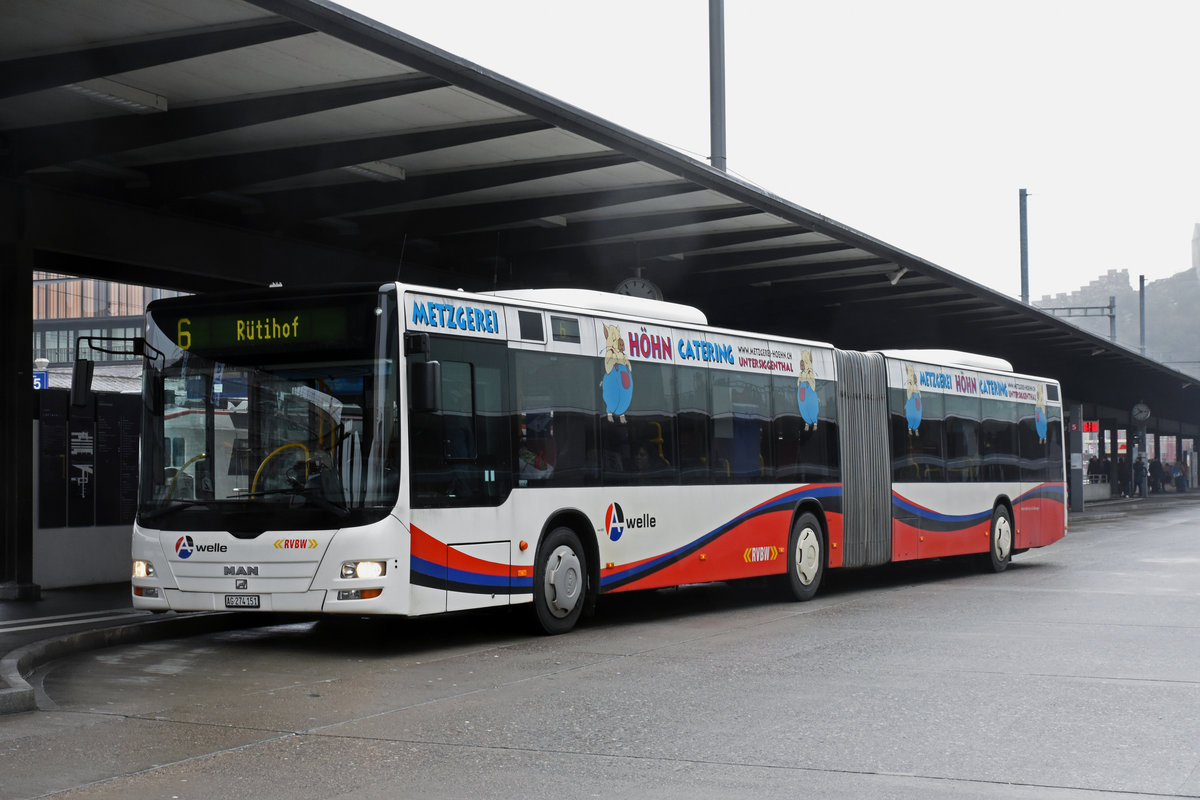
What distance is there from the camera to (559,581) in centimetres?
1262

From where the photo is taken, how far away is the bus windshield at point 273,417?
36.0 ft

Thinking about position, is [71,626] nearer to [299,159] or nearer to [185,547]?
[185,547]

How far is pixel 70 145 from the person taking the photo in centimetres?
1362

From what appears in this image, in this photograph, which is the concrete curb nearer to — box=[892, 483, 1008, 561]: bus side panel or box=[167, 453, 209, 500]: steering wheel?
box=[167, 453, 209, 500]: steering wheel

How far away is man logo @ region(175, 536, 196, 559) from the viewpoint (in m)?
11.3

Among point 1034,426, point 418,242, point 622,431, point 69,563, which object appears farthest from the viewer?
point 1034,426

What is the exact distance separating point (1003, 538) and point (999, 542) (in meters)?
0.19

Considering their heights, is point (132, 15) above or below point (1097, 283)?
below

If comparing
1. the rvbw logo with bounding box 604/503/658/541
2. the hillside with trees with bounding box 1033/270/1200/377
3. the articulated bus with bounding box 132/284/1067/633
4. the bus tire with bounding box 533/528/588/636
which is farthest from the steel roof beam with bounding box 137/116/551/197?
the hillside with trees with bounding box 1033/270/1200/377

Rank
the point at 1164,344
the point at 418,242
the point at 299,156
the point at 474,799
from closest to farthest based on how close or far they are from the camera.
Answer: the point at 474,799 < the point at 299,156 < the point at 418,242 < the point at 1164,344

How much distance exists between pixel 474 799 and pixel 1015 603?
10.5 m

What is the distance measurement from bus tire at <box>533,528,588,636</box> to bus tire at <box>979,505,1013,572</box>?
32.5 feet

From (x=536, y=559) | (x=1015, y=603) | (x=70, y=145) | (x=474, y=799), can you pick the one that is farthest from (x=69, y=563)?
(x=474, y=799)

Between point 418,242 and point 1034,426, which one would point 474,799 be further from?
point 1034,426
